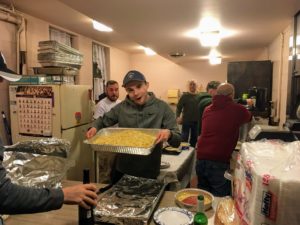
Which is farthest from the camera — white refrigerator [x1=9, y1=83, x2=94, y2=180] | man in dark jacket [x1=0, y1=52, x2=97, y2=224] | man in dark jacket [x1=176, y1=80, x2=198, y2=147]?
man in dark jacket [x1=176, y1=80, x2=198, y2=147]

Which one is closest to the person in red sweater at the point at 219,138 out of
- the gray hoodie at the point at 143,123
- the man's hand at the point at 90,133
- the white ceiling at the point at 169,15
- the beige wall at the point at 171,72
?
the gray hoodie at the point at 143,123

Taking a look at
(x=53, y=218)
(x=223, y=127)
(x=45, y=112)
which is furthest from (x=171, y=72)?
(x=53, y=218)

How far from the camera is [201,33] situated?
3588mm

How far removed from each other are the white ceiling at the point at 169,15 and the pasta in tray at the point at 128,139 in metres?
1.32

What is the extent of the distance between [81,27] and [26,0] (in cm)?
135

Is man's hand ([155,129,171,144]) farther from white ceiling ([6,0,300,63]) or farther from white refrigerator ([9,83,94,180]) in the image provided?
white refrigerator ([9,83,94,180])

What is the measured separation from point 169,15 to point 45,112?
169 centimetres

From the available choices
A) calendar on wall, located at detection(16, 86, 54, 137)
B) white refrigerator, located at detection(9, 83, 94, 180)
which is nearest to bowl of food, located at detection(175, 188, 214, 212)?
white refrigerator, located at detection(9, 83, 94, 180)

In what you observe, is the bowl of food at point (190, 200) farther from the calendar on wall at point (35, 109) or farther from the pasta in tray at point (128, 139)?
the calendar on wall at point (35, 109)

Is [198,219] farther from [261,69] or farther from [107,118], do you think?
[261,69]

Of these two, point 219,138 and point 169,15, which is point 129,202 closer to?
point 219,138

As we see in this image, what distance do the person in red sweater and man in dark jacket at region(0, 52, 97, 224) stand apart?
5.51 ft

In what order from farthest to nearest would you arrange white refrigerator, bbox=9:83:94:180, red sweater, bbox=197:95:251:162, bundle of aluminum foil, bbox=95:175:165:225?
white refrigerator, bbox=9:83:94:180
red sweater, bbox=197:95:251:162
bundle of aluminum foil, bbox=95:175:165:225

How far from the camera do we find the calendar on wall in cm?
280
